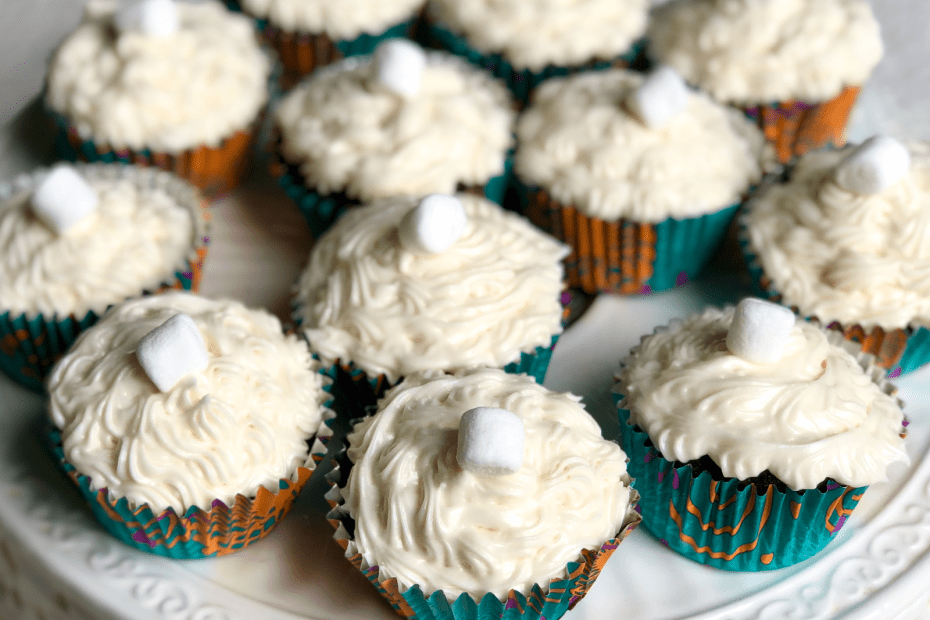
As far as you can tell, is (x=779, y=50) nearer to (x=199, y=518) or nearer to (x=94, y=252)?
(x=94, y=252)

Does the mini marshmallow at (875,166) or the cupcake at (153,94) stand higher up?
Result: the mini marshmallow at (875,166)

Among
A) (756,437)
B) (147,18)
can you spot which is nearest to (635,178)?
(756,437)

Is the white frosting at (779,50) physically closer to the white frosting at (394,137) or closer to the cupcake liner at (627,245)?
the cupcake liner at (627,245)

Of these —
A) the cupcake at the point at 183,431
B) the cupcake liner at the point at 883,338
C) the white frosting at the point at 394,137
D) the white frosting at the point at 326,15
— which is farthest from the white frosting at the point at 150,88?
the cupcake liner at the point at 883,338

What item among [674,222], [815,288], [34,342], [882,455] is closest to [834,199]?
[815,288]

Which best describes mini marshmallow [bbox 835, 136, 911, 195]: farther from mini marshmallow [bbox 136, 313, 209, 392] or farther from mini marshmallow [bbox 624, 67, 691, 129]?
mini marshmallow [bbox 136, 313, 209, 392]

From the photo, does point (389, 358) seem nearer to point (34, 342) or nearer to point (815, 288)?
point (34, 342)
